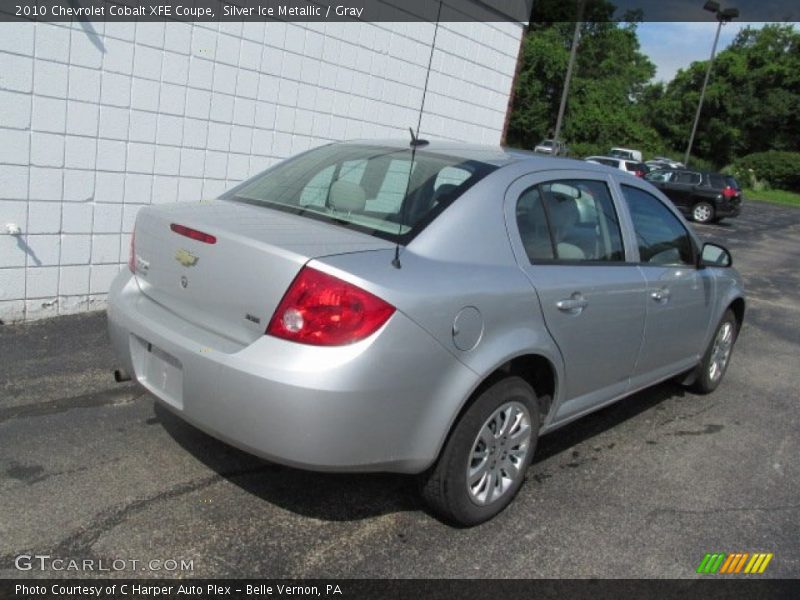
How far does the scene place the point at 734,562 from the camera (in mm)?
3172

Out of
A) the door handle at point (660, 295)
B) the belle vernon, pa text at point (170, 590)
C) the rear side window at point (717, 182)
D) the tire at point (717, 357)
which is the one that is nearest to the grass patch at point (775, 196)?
the rear side window at point (717, 182)

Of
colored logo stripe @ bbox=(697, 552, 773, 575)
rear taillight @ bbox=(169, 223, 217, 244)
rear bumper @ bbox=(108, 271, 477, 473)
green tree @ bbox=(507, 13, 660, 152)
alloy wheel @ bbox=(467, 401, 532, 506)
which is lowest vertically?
colored logo stripe @ bbox=(697, 552, 773, 575)

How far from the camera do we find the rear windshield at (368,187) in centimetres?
307

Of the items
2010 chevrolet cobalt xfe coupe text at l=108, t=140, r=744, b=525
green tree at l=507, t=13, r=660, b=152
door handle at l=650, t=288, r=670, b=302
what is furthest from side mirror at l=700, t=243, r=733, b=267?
green tree at l=507, t=13, r=660, b=152

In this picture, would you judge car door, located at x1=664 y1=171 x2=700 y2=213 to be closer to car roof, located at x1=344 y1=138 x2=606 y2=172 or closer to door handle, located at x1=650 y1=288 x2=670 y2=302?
door handle, located at x1=650 y1=288 x2=670 y2=302

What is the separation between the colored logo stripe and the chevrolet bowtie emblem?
2472mm

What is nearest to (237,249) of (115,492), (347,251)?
(347,251)

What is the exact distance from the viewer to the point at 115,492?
10.3 ft

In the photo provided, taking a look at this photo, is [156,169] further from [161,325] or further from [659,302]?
[659,302]

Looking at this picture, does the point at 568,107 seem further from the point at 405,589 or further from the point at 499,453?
the point at 405,589

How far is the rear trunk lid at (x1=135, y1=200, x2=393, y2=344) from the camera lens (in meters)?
2.69

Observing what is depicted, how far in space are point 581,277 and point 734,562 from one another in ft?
4.65

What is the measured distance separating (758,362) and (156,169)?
214 inches

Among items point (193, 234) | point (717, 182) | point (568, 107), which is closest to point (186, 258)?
point (193, 234)
